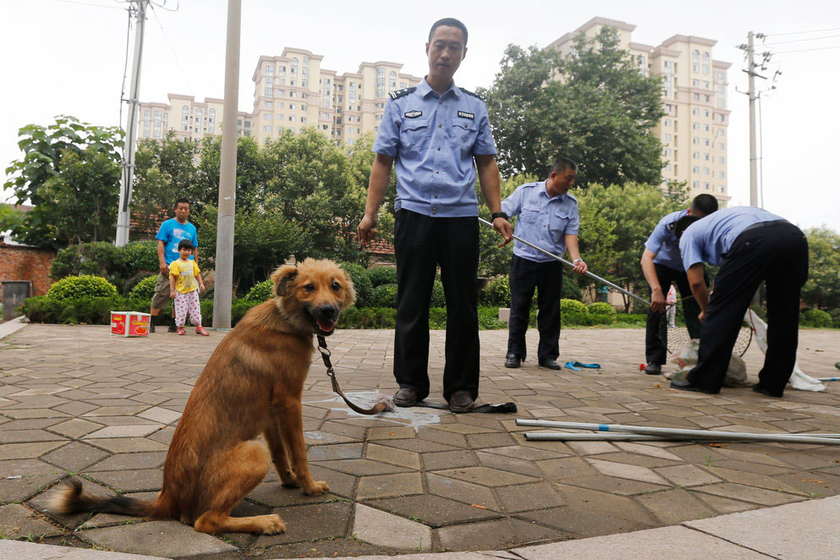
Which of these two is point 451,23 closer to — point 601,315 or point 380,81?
point 601,315

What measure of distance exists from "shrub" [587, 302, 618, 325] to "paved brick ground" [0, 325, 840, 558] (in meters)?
11.2

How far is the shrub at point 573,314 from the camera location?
1541 centimetres

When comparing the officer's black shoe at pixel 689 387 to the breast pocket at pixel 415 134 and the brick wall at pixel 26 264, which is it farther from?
the brick wall at pixel 26 264

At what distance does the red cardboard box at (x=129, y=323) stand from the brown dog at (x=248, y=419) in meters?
6.89

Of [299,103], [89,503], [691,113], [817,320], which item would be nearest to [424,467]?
[89,503]

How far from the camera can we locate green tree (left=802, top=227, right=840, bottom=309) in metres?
24.3

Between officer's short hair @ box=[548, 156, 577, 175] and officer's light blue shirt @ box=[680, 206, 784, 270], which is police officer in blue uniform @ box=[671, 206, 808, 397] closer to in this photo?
officer's light blue shirt @ box=[680, 206, 784, 270]

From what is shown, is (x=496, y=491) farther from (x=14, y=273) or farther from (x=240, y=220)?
(x=14, y=273)

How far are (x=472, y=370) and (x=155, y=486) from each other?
85.4 inches

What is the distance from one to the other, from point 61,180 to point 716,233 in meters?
20.1

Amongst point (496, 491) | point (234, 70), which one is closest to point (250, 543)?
point (496, 491)

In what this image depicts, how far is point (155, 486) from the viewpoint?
7.07 feet

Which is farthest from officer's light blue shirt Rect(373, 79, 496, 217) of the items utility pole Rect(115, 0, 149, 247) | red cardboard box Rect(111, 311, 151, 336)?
utility pole Rect(115, 0, 149, 247)

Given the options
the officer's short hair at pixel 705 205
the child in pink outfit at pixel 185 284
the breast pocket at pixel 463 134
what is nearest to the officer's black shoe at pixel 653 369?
the officer's short hair at pixel 705 205
